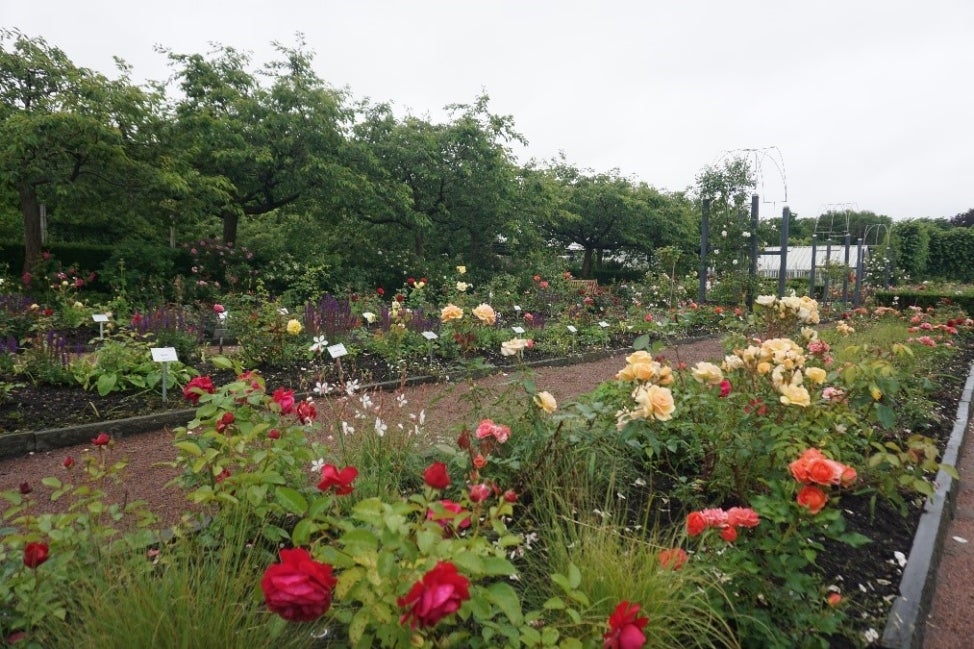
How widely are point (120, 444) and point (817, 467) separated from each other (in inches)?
152

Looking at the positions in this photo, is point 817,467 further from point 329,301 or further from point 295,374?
point 329,301

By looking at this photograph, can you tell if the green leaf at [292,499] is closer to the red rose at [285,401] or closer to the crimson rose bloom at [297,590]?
the red rose at [285,401]

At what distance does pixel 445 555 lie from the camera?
3.69ft

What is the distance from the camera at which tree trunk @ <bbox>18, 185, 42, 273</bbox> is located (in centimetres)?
969

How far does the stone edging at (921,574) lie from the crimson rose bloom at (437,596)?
1470 mm

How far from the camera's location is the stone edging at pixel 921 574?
1.70 m

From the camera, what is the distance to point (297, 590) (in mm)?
870

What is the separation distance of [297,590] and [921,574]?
2.18 meters

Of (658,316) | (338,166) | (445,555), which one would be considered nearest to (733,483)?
(445,555)

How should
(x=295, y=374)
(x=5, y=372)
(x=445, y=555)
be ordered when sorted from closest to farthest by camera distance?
(x=445, y=555) < (x=5, y=372) < (x=295, y=374)

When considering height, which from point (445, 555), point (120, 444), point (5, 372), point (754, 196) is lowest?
point (120, 444)

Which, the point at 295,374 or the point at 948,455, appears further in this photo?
the point at 295,374

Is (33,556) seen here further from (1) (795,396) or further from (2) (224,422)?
(1) (795,396)

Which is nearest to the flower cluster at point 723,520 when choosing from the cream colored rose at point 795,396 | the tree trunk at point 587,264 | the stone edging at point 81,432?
the cream colored rose at point 795,396
